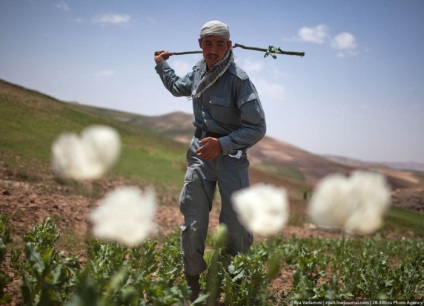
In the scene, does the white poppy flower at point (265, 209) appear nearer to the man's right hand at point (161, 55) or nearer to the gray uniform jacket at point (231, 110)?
the gray uniform jacket at point (231, 110)

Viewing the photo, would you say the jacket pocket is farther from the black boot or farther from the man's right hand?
the black boot

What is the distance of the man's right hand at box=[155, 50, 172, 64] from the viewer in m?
4.16

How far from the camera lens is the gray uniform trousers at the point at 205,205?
345 centimetres

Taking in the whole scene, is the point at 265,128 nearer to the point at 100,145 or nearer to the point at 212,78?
the point at 212,78

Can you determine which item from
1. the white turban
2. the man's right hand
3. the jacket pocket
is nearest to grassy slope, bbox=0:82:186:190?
the man's right hand

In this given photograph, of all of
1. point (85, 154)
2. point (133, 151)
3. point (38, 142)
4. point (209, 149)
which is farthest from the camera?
point (133, 151)

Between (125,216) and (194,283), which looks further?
(194,283)

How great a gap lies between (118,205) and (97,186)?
11283 mm

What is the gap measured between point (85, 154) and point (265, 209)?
0.79 metres

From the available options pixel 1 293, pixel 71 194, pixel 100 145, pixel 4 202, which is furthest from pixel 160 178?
pixel 100 145

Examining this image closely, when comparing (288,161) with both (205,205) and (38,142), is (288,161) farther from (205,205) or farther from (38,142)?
(205,205)

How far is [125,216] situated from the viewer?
1.48 meters

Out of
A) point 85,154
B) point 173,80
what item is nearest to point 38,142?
point 173,80

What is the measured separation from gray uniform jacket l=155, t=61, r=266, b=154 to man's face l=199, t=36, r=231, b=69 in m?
0.16
